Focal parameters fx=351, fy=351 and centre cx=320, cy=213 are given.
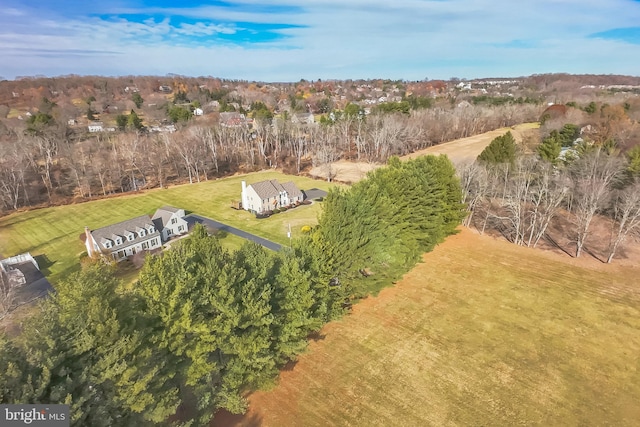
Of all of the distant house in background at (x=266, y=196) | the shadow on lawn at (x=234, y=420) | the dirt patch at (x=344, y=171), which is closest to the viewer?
the shadow on lawn at (x=234, y=420)

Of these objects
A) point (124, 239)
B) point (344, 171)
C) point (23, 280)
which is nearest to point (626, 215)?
point (344, 171)

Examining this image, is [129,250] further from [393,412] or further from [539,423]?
[539,423]

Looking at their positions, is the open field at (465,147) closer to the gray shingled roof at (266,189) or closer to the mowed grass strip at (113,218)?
the mowed grass strip at (113,218)

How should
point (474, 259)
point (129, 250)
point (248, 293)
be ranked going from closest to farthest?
1. point (248, 293)
2. point (474, 259)
3. point (129, 250)

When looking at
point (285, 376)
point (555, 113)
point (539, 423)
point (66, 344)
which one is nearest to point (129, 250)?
point (285, 376)

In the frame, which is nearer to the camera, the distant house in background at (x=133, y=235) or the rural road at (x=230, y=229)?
the distant house in background at (x=133, y=235)

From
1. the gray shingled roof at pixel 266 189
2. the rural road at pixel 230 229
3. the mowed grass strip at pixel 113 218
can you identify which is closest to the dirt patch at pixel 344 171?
the mowed grass strip at pixel 113 218
